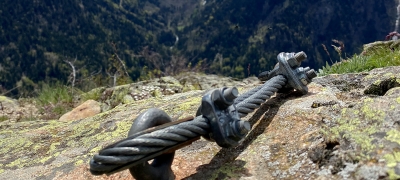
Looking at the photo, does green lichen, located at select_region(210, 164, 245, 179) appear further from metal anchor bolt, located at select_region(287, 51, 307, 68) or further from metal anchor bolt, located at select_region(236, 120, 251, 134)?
metal anchor bolt, located at select_region(287, 51, 307, 68)

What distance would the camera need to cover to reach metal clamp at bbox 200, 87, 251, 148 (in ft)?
7.79

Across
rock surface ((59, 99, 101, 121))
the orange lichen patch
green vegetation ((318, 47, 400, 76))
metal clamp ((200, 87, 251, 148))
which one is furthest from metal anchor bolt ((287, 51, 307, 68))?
rock surface ((59, 99, 101, 121))

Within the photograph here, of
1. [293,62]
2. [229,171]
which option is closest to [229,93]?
[229,171]

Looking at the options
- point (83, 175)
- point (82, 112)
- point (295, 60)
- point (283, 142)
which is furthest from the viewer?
point (82, 112)

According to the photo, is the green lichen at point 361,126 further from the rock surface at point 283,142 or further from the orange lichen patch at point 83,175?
the orange lichen patch at point 83,175

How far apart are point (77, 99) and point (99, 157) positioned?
7106 millimetres

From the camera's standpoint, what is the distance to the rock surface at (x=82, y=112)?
21.3 feet

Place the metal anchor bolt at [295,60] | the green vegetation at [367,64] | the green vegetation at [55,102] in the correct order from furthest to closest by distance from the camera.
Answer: the green vegetation at [55,102] < the green vegetation at [367,64] < the metal anchor bolt at [295,60]

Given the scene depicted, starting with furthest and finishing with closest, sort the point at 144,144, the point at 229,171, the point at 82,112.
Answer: the point at 82,112, the point at 229,171, the point at 144,144

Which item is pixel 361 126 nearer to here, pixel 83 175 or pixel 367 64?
pixel 83 175

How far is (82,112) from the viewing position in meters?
6.62

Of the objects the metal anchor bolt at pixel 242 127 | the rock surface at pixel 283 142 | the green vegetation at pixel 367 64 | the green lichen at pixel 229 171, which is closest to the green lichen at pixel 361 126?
the rock surface at pixel 283 142

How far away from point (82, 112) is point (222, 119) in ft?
15.7

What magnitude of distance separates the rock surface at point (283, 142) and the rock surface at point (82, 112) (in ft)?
6.10
